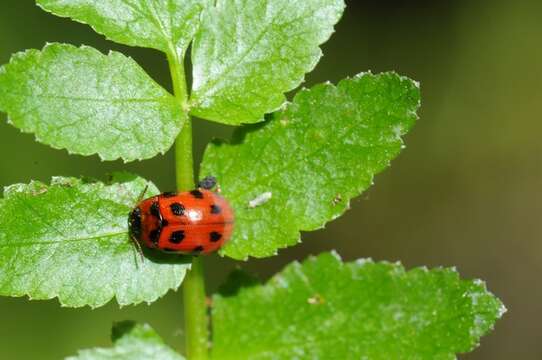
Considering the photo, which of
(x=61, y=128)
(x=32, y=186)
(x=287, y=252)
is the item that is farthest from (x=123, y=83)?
(x=287, y=252)

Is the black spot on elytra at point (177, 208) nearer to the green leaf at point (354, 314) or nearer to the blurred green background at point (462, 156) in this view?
the green leaf at point (354, 314)

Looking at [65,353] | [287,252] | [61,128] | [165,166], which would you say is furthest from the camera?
[287,252]

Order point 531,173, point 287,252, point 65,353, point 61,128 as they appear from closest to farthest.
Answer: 1. point 61,128
2. point 65,353
3. point 287,252
4. point 531,173

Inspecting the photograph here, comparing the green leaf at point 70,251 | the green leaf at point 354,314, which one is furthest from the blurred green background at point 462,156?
the green leaf at point 70,251

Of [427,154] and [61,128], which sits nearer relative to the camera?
[61,128]

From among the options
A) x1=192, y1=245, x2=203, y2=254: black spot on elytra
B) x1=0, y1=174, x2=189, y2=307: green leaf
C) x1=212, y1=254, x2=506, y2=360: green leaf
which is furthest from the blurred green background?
x1=0, y1=174, x2=189, y2=307: green leaf

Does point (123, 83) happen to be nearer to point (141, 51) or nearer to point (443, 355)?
point (443, 355)
